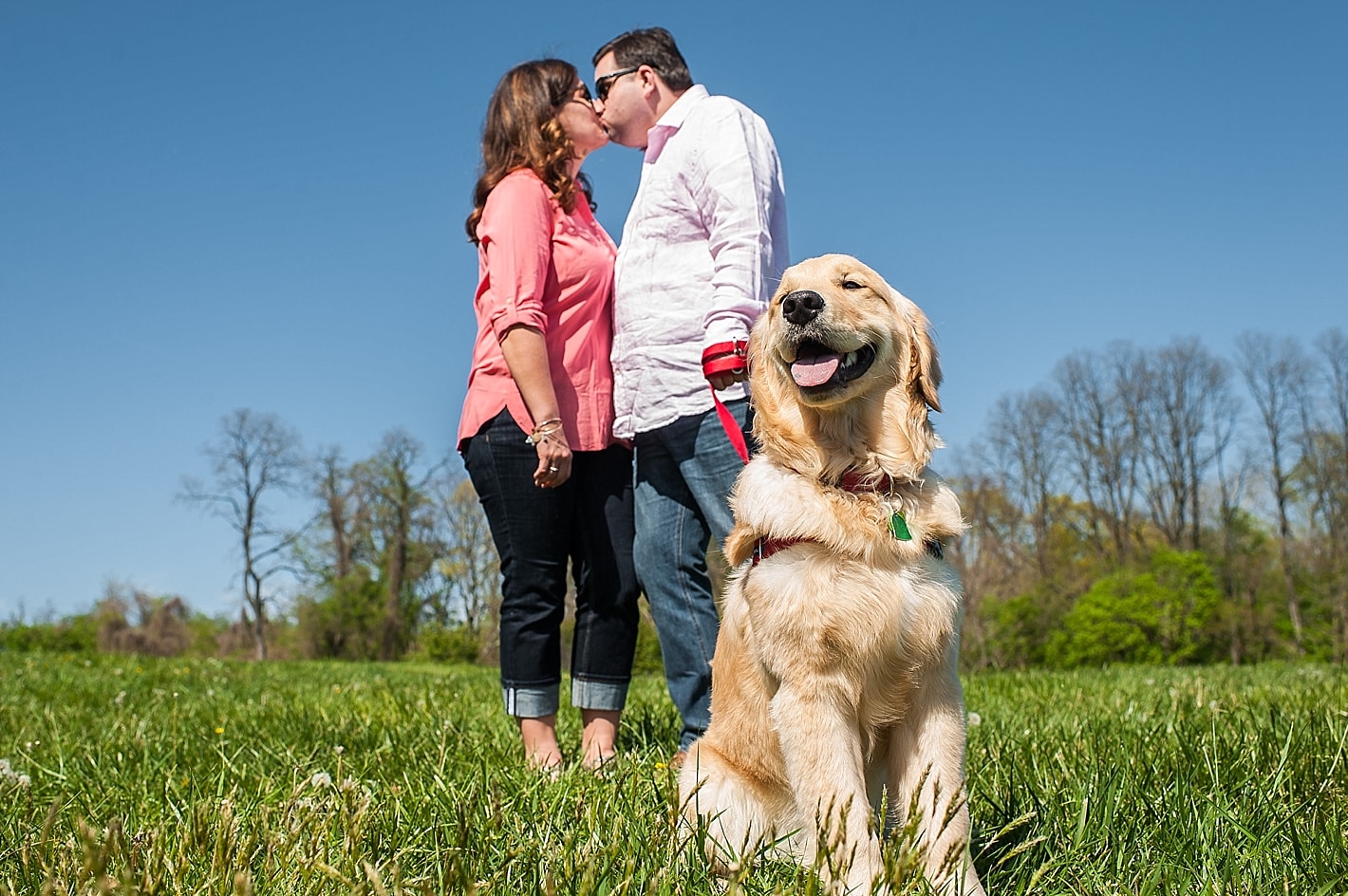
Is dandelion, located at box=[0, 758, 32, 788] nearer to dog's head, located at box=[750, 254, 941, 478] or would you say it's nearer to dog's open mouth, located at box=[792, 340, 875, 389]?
dog's head, located at box=[750, 254, 941, 478]

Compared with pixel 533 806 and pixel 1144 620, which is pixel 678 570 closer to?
pixel 533 806

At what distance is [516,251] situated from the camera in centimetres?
367

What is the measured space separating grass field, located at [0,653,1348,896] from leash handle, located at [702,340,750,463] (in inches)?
42.6

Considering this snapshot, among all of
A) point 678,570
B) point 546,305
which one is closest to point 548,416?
point 546,305

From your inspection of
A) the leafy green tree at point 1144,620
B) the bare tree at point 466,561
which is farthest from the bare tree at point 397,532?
the leafy green tree at point 1144,620

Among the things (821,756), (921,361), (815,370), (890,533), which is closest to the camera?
(821,756)

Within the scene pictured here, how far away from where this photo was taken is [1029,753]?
3.28 meters

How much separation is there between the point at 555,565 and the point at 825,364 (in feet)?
5.32

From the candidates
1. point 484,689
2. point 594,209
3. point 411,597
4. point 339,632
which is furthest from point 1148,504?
point 594,209

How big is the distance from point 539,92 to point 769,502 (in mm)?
2272

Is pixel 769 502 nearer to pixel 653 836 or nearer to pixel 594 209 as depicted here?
pixel 653 836

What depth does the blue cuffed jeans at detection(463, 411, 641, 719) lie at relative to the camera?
3.75m

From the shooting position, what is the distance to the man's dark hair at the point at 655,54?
3932mm

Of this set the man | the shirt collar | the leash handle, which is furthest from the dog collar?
the shirt collar
